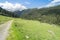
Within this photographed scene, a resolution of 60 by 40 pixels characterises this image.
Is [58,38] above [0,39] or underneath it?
underneath

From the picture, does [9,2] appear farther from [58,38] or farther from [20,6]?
[58,38]

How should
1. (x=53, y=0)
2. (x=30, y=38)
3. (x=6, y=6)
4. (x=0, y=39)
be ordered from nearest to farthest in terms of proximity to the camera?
(x=0, y=39) < (x=30, y=38) < (x=6, y=6) < (x=53, y=0)

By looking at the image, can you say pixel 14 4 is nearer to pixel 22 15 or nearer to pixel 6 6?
pixel 6 6

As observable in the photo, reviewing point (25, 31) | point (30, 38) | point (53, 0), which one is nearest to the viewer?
point (30, 38)

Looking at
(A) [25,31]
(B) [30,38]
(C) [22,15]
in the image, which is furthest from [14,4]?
(B) [30,38]

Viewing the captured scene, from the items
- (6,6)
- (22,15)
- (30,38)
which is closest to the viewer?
(30,38)

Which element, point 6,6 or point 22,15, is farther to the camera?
point 22,15

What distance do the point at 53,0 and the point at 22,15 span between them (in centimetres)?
649

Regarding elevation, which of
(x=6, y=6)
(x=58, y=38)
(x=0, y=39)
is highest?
(x=6, y=6)

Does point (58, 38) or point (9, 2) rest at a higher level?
point (9, 2)

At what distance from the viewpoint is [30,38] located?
1927cm

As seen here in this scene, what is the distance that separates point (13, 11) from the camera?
24547mm

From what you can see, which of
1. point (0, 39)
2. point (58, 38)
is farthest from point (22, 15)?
point (0, 39)

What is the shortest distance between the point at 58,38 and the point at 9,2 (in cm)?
772
